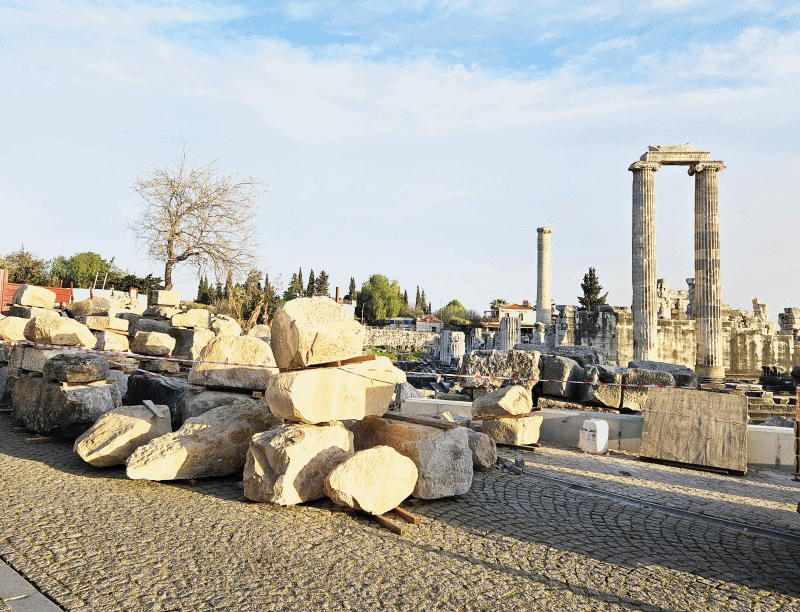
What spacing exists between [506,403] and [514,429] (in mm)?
393

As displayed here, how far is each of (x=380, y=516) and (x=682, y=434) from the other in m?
5.29

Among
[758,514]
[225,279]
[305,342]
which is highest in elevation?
[225,279]

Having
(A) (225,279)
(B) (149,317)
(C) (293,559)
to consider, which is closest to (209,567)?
(C) (293,559)

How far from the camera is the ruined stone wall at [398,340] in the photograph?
194 feet

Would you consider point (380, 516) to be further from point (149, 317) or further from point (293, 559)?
point (149, 317)

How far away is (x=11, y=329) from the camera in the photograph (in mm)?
10312

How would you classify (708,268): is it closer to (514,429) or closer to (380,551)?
(514,429)

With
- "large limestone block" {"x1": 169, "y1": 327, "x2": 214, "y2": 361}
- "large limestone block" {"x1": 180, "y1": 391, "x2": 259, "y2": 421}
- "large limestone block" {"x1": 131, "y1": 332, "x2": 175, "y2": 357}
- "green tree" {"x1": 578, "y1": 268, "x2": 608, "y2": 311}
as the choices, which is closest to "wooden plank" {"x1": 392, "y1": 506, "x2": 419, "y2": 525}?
"large limestone block" {"x1": 180, "y1": 391, "x2": 259, "y2": 421}

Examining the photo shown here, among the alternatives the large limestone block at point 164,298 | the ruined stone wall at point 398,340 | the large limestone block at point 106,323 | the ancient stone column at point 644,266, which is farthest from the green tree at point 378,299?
the large limestone block at point 106,323

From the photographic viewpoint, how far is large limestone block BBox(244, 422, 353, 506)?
5.31 metres

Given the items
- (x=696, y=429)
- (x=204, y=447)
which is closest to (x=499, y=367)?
(x=696, y=429)

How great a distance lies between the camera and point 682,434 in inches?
331

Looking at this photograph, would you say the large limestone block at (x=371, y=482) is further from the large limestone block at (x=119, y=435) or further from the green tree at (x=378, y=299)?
the green tree at (x=378, y=299)

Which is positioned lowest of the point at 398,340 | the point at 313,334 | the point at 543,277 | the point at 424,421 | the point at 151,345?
the point at 398,340
